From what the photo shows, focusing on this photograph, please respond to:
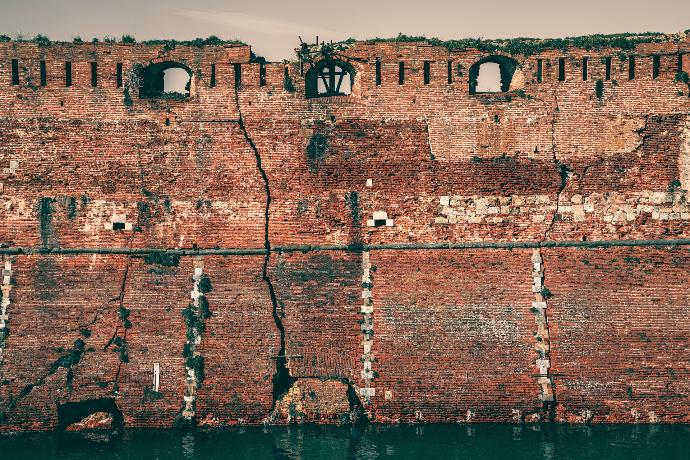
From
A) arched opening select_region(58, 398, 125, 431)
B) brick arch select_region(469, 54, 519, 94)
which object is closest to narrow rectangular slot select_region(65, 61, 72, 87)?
arched opening select_region(58, 398, 125, 431)

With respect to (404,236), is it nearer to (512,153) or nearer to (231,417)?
(512,153)

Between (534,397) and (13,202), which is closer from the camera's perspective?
(534,397)

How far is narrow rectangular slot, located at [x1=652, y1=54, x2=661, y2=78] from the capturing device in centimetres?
1694

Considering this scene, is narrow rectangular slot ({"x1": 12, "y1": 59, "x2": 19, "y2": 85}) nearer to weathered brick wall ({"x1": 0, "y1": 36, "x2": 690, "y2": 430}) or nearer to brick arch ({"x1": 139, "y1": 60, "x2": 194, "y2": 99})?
weathered brick wall ({"x1": 0, "y1": 36, "x2": 690, "y2": 430})

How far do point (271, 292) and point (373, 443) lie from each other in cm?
371

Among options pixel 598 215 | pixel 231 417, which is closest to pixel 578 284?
pixel 598 215

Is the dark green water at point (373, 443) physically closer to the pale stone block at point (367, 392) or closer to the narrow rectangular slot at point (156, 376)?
the pale stone block at point (367, 392)

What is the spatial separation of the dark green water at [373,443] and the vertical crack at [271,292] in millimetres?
881

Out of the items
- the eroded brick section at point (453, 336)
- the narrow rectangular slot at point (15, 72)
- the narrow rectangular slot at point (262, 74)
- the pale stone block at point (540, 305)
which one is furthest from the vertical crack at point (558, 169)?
the narrow rectangular slot at point (15, 72)

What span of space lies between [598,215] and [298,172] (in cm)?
631

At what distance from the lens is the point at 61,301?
53.9ft

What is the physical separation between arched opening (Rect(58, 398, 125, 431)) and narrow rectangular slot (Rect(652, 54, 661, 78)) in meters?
13.0

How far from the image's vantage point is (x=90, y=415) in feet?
52.3

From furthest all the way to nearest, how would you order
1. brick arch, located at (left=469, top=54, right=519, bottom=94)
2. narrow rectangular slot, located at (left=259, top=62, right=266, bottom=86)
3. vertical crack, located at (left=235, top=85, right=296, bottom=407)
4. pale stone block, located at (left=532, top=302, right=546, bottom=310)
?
brick arch, located at (left=469, top=54, right=519, bottom=94), narrow rectangular slot, located at (left=259, top=62, right=266, bottom=86), pale stone block, located at (left=532, top=302, right=546, bottom=310), vertical crack, located at (left=235, top=85, right=296, bottom=407)
